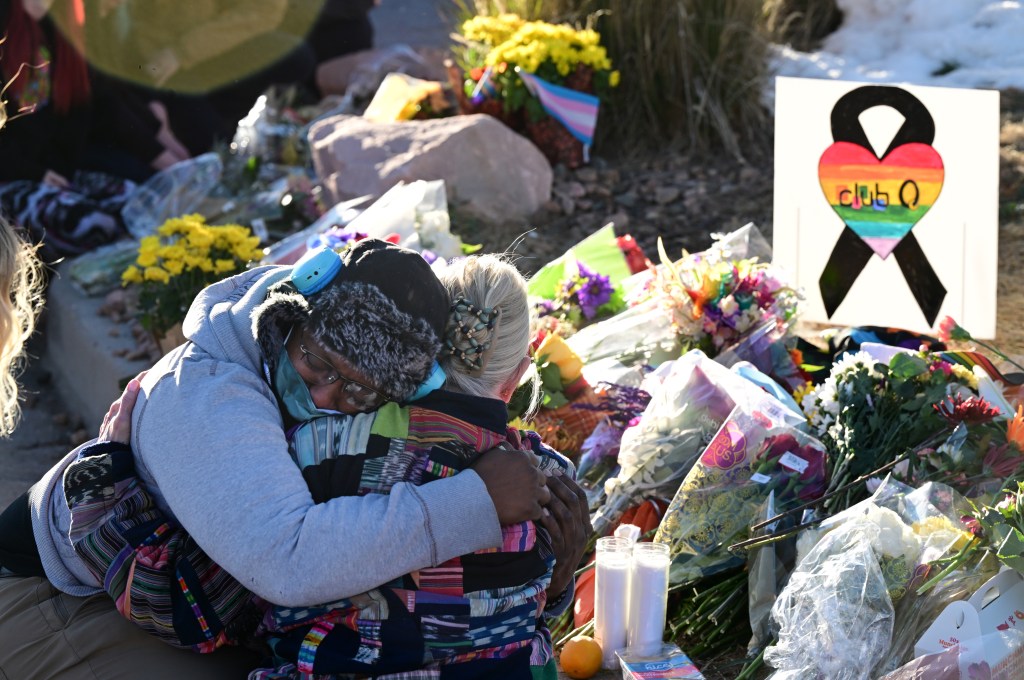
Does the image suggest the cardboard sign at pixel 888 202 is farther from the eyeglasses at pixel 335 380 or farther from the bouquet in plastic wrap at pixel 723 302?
the eyeglasses at pixel 335 380

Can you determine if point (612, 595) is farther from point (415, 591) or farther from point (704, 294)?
point (704, 294)

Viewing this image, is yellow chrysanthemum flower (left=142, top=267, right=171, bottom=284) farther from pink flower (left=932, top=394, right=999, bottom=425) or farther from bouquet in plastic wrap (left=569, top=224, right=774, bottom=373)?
pink flower (left=932, top=394, right=999, bottom=425)

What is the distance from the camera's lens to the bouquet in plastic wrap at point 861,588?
7.54ft

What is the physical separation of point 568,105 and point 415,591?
4.17 meters

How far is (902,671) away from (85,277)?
4.53m

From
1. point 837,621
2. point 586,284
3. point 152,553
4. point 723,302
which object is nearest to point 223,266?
point 586,284

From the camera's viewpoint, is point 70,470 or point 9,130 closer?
point 70,470

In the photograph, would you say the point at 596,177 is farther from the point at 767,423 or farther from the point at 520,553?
the point at 520,553

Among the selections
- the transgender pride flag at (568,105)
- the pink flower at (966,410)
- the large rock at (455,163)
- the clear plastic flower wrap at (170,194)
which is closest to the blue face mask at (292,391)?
the pink flower at (966,410)

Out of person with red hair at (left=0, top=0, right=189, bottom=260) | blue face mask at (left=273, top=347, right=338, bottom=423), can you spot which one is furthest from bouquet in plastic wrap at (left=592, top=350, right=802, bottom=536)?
person with red hair at (left=0, top=0, right=189, bottom=260)

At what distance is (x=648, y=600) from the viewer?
2578 millimetres

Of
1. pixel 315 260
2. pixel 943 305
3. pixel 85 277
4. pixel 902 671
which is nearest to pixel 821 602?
pixel 902 671

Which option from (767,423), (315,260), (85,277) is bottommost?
(85,277)

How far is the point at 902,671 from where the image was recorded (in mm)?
2178
